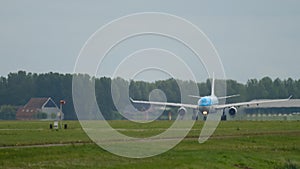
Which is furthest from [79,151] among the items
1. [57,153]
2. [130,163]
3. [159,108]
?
[159,108]

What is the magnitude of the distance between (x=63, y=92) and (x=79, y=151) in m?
145

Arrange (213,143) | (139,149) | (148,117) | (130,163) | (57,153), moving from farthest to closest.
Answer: (148,117) → (213,143) → (139,149) → (57,153) → (130,163)

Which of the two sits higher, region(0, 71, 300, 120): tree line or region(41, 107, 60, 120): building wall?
region(0, 71, 300, 120): tree line

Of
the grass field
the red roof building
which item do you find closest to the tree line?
the red roof building

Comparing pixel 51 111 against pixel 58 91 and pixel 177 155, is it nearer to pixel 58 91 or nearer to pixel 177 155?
pixel 58 91

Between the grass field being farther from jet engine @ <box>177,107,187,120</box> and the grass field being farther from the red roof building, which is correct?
the red roof building

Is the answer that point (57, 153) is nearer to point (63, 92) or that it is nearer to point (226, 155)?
point (226, 155)

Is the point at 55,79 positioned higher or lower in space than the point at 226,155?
higher

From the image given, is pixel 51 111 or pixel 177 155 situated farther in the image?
pixel 51 111

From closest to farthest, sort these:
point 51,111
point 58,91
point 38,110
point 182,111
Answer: point 182,111 → point 38,110 → point 51,111 → point 58,91

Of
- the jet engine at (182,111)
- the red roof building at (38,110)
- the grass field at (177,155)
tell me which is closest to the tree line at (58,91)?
the red roof building at (38,110)

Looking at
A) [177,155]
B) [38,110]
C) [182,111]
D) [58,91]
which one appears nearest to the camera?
[177,155]

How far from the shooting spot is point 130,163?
3822 cm

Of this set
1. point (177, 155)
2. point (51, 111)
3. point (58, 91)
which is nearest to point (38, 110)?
point (51, 111)
